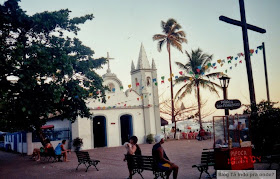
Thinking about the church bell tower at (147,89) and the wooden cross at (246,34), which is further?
the church bell tower at (147,89)

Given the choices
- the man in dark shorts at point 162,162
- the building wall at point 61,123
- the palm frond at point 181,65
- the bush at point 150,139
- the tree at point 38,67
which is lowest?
the bush at point 150,139

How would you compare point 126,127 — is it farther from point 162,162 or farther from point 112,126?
point 162,162

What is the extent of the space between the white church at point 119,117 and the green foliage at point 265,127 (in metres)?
13.9

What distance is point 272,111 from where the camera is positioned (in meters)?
10.3

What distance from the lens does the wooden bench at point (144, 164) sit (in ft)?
23.9

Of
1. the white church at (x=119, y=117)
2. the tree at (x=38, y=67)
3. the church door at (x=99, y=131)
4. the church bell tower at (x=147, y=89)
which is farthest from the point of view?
the church bell tower at (x=147, y=89)

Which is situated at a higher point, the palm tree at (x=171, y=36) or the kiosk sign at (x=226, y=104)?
the palm tree at (x=171, y=36)

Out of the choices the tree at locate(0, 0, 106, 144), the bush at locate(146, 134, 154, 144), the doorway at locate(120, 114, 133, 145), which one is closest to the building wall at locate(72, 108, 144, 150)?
the doorway at locate(120, 114, 133, 145)

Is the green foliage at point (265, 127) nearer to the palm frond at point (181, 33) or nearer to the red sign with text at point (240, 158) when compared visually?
the red sign with text at point (240, 158)

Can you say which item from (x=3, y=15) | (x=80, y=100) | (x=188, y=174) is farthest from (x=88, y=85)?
(x=188, y=174)

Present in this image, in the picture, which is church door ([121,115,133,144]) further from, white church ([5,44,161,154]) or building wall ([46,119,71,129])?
building wall ([46,119,71,129])

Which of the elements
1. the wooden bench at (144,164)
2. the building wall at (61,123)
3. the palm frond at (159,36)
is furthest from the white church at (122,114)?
the wooden bench at (144,164)

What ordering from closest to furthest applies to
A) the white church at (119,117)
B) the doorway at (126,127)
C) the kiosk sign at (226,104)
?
the kiosk sign at (226,104) < the white church at (119,117) < the doorway at (126,127)

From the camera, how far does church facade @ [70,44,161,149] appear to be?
2386cm
